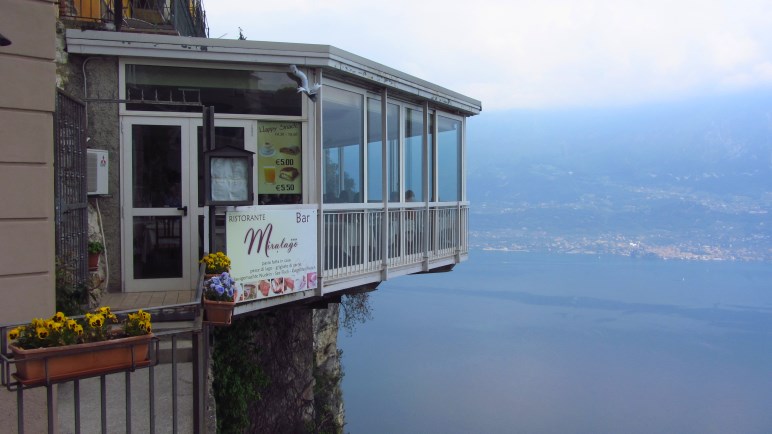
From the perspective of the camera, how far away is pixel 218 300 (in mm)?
6594

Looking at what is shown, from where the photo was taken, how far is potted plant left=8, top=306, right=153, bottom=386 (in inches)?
147

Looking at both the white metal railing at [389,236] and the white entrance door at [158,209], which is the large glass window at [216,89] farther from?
the white metal railing at [389,236]

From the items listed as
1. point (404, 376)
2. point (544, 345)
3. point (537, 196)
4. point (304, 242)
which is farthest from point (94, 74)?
point (537, 196)

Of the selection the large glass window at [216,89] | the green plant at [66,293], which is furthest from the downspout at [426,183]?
the green plant at [66,293]

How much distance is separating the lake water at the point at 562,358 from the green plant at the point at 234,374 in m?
48.8

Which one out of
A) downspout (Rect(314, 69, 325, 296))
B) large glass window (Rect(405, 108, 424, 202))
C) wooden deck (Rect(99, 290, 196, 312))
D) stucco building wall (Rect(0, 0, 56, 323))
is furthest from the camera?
large glass window (Rect(405, 108, 424, 202))

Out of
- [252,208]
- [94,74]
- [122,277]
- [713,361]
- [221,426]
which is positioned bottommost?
[713,361]

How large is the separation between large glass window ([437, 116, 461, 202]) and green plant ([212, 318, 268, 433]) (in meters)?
3.95

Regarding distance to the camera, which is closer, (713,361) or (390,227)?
(390,227)

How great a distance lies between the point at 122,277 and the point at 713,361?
80.7 m

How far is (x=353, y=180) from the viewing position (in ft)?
32.3

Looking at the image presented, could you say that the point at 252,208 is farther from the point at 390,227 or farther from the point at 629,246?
the point at 629,246

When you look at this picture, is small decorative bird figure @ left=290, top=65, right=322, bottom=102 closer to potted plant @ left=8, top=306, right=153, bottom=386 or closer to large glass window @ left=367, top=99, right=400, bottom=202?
large glass window @ left=367, top=99, right=400, bottom=202

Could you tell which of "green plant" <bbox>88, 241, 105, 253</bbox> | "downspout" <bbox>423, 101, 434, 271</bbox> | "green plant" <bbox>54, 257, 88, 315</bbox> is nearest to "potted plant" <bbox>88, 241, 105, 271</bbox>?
→ "green plant" <bbox>88, 241, 105, 253</bbox>
